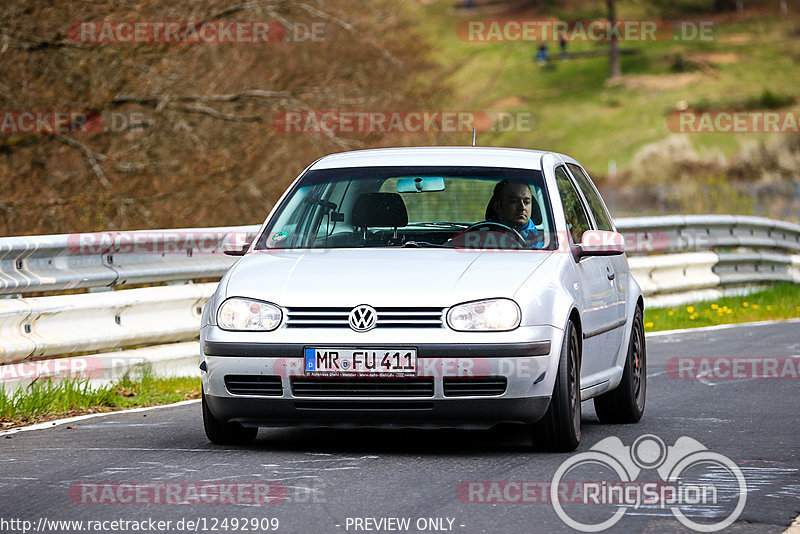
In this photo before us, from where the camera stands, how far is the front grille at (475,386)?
7270 mm

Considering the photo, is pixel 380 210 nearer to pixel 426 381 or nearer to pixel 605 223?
pixel 426 381

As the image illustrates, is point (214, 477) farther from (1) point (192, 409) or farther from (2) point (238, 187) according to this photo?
(2) point (238, 187)

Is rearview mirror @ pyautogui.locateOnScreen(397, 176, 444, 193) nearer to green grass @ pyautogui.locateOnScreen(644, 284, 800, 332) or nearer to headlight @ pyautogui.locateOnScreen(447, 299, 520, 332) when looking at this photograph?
headlight @ pyautogui.locateOnScreen(447, 299, 520, 332)

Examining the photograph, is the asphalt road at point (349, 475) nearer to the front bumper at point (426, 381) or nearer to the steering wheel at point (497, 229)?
the front bumper at point (426, 381)

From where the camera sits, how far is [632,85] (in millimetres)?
101500

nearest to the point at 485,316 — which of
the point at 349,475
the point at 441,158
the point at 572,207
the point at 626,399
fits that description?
the point at 349,475

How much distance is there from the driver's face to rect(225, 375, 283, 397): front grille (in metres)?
1.77

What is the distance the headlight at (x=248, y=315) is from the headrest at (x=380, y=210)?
4.01 feet

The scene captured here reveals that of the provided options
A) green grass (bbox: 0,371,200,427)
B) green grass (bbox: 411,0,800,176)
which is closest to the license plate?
green grass (bbox: 0,371,200,427)

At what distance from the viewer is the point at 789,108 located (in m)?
83.0

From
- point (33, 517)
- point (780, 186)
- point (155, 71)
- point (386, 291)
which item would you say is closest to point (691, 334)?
point (155, 71)

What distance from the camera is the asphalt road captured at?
5832 millimetres

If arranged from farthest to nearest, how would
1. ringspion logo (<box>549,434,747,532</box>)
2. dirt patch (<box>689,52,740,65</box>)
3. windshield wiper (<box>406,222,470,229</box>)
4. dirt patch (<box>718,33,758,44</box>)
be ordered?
dirt patch (<box>718,33,758,44</box>), dirt patch (<box>689,52,740,65</box>), windshield wiper (<box>406,222,470,229</box>), ringspion logo (<box>549,434,747,532</box>)

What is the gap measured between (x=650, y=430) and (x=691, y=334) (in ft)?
22.9
